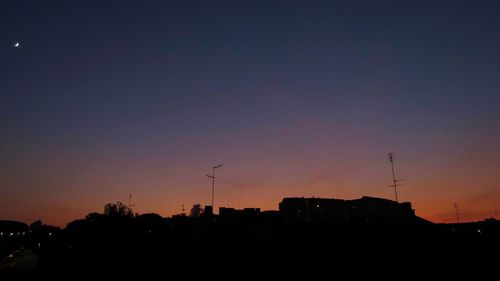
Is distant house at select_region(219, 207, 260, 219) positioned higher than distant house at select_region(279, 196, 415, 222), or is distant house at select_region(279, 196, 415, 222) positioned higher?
distant house at select_region(279, 196, 415, 222)

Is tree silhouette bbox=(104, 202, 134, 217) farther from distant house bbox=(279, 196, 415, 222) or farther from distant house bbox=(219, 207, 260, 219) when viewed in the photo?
distant house bbox=(279, 196, 415, 222)

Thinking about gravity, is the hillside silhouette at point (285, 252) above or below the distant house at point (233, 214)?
below

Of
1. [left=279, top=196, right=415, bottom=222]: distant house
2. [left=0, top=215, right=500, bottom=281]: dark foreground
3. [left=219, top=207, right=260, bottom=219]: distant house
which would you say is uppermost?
[left=279, top=196, right=415, bottom=222]: distant house

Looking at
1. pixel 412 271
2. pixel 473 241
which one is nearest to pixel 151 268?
pixel 412 271

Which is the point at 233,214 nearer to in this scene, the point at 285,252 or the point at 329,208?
the point at 285,252

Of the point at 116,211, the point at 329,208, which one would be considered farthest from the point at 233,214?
the point at 329,208

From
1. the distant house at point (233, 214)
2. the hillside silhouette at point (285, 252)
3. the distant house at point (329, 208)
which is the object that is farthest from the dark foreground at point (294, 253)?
the distant house at point (329, 208)

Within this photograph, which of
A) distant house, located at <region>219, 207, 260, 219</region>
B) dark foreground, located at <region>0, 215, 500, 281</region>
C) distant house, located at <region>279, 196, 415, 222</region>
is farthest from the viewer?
distant house, located at <region>279, 196, 415, 222</region>

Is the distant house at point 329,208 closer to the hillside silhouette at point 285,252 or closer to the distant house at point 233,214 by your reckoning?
the distant house at point 233,214

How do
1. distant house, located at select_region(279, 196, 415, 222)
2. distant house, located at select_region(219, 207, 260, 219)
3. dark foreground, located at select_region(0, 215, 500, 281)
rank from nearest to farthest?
dark foreground, located at select_region(0, 215, 500, 281) → distant house, located at select_region(219, 207, 260, 219) → distant house, located at select_region(279, 196, 415, 222)

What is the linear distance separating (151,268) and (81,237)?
11556mm

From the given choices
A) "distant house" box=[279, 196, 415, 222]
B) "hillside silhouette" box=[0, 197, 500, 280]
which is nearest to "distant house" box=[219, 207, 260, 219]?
"hillside silhouette" box=[0, 197, 500, 280]

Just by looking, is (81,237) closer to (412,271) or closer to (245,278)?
(245,278)

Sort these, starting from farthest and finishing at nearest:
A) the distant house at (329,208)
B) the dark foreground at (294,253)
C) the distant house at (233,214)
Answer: the distant house at (329,208) < the distant house at (233,214) < the dark foreground at (294,253)
